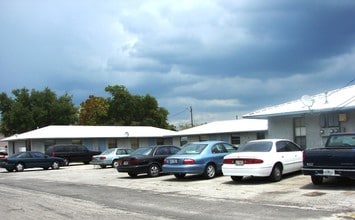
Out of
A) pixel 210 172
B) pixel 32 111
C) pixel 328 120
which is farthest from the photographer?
pixel 32 111

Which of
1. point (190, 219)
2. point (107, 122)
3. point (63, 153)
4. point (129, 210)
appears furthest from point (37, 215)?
point (107, 122)

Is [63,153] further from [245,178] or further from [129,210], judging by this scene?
[129,210]

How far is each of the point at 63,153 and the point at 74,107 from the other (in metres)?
32.3

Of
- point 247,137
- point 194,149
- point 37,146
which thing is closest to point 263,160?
point 194,149

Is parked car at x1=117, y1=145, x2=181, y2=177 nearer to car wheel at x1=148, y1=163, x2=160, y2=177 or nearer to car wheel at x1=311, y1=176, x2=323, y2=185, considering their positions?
car wheel at x1=148, y1=163, x2=160, y2=177

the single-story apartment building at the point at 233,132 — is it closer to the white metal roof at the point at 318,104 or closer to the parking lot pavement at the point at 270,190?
the white metal roof at the point at 318,104

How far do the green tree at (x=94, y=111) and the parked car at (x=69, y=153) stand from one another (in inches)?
Answer: 1322

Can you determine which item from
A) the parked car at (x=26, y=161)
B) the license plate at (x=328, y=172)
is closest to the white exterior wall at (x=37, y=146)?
the parked car at (x=26, y=161)

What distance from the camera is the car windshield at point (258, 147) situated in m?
16.4

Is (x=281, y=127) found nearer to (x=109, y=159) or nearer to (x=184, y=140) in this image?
(x=109, y=159)

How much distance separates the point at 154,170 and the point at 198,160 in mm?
3825

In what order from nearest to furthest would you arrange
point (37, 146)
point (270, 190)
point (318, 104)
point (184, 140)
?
point (270, 190) < point (318, 104) < point (37, 146) < point (184, 140)

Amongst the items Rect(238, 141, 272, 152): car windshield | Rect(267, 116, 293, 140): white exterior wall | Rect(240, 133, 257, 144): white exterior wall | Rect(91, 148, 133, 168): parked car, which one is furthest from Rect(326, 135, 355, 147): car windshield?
Rect(240, 133, 257, 144): white exterior wall

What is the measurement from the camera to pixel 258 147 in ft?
54.3
